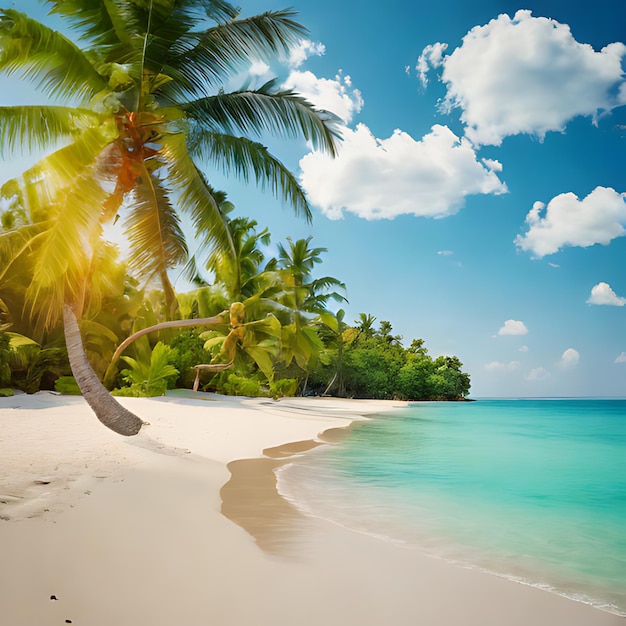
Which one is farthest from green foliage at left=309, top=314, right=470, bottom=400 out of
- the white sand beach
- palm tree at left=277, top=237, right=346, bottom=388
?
the white sand beach

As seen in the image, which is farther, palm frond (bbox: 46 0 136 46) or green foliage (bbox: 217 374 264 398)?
green foliage (bbox: 217 374 264 398)

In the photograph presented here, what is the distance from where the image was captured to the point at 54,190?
6.75 m

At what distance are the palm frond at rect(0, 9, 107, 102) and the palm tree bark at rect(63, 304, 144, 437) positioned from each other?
3.41m

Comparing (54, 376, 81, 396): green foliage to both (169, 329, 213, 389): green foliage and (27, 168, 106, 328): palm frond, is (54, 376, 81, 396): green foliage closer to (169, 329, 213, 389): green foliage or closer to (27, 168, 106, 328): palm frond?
(27, 168, 106, 328): palm frond

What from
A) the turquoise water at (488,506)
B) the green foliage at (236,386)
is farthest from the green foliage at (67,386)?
the green foliage at (236,386)

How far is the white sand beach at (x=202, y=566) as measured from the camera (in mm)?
1975

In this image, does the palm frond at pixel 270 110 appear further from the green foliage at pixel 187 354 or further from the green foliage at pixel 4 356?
the green foliage at pixel 187 354

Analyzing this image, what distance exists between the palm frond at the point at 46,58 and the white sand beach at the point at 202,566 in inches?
212

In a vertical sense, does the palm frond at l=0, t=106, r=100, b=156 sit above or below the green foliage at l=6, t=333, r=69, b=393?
above

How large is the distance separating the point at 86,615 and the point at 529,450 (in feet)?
35.5

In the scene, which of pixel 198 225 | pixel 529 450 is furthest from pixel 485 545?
pixel 529 450

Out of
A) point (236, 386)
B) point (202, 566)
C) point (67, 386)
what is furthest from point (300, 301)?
point (202, 566)

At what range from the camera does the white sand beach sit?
197 centimetres

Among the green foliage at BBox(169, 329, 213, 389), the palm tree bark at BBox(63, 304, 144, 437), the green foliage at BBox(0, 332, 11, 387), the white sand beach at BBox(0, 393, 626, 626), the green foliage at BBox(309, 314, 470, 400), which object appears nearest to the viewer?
the white sand beach at BBox(0, 393, 626, 626)
